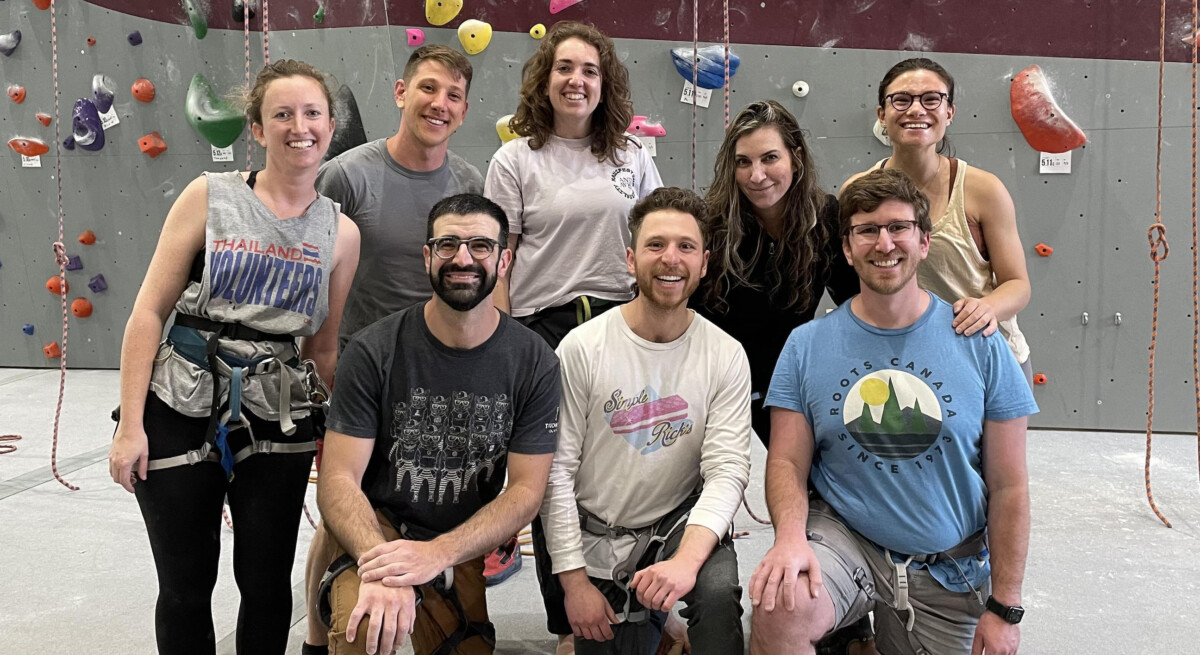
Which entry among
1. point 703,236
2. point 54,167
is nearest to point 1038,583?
point 703,236

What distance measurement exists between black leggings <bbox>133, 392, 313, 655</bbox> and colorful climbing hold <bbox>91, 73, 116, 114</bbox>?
3.96m

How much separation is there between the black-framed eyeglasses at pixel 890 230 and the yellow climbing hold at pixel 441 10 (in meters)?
3.00

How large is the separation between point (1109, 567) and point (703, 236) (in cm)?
185

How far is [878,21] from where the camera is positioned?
414cm

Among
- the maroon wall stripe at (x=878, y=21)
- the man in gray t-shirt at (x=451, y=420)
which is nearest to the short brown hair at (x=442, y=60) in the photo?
the man in gray t-shirt at (x=451, y=420)

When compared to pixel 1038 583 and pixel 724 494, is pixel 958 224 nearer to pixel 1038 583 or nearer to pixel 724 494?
pixel 724 494

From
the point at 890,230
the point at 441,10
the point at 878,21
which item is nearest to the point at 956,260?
the point at 890,230

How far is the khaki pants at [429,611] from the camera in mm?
1582

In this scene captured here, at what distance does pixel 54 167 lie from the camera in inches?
208

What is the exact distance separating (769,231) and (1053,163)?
2.77 metres

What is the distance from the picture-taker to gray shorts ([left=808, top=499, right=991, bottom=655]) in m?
1.71

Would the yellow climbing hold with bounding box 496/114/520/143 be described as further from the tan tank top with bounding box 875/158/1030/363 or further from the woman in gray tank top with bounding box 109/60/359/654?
the tan tank top with bounding box 875/158/1030/363

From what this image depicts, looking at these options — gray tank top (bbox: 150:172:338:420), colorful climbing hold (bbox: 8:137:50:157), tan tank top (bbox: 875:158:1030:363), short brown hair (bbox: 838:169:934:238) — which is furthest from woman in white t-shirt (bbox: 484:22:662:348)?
colorful climbing hold (bbox: 8:137:50:157)

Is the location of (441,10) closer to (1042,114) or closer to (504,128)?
(504,128)
